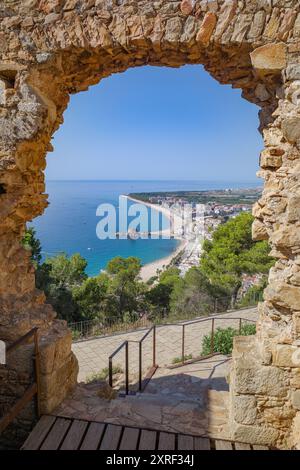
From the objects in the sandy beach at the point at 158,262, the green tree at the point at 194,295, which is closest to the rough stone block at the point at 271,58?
the green tree at the point at 194,295

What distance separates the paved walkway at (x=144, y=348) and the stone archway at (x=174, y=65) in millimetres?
5008

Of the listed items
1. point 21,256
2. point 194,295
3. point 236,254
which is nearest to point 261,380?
point 21,256

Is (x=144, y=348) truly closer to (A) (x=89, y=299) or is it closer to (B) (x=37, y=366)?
(B) (x=37, y=366)

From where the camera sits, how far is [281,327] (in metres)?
2.97

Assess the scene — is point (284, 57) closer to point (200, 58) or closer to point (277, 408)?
point (200, 58)

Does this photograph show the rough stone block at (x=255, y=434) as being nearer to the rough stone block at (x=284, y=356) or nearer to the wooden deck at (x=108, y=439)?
the wooden deck at (x=108, y=439)

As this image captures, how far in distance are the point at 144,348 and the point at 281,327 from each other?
7.08 m

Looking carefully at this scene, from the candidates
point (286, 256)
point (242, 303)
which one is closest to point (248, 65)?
point (286, 256)

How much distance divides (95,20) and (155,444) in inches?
172

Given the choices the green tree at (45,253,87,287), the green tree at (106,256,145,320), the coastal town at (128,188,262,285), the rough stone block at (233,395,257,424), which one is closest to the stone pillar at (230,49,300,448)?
the rough stone block at (233,395,257,424)

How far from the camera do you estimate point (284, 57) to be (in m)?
2.87

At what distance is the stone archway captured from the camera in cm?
287

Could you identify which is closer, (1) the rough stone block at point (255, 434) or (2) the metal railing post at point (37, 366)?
(1) the rough stone block at point (255, 434)

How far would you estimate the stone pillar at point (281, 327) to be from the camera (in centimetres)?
282
